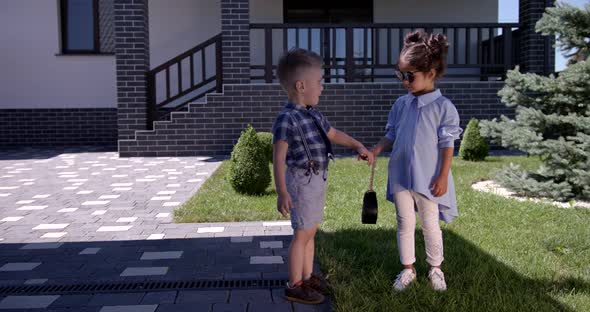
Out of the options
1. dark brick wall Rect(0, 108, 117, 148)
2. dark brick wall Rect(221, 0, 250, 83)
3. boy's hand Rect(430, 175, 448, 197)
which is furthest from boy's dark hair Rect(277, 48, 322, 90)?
dark brick wall Rect(0, 108, 117, 148)

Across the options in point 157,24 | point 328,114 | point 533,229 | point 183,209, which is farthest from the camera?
point 157,24

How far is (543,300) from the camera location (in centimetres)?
290

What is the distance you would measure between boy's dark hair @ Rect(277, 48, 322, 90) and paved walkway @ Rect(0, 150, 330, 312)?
1.20 m

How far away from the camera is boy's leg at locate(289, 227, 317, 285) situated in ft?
9.47

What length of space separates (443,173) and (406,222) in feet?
1.16

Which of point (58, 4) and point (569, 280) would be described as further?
point (58, 4)

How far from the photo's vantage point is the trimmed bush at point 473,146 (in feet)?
29.6

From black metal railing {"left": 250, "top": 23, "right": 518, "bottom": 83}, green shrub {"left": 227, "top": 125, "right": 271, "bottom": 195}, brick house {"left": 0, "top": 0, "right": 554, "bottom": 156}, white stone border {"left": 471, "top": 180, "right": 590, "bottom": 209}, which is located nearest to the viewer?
white stone border {"left": 471, "top": 180, "right": 590, "bottom": 209}

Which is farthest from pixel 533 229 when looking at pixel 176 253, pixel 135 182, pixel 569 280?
pixel 135 182

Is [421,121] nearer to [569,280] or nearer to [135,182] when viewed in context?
[569,280]

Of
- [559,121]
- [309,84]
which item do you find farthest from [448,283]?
[559,121]

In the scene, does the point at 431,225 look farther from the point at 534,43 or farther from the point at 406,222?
the point at 534,43

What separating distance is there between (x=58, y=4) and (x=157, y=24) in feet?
8.09

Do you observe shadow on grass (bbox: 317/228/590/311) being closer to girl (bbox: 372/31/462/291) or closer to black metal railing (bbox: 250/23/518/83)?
girl (bbox: 372/31/462/291)
